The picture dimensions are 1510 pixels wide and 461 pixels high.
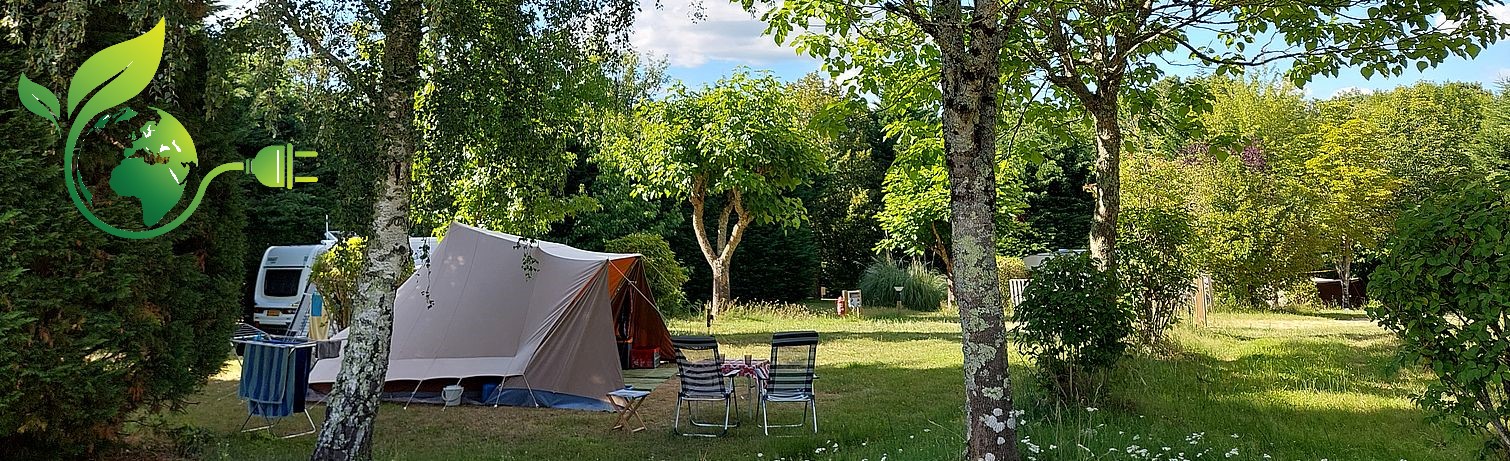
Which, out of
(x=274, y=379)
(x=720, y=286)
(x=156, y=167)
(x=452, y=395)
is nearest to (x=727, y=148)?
(x=720, y=286)

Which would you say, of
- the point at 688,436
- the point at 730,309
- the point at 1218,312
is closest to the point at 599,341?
the point at 688,436

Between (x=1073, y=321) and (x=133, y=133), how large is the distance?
549 cm

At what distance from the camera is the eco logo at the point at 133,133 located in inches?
201

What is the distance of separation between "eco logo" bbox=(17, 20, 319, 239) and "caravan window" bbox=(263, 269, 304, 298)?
9.20 metres

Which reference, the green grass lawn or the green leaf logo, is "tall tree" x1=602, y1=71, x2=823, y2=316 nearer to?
the green grass lawn

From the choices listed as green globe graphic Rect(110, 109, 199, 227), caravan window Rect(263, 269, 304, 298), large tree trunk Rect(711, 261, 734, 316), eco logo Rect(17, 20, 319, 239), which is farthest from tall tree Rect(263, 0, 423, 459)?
large tree trunk Rect(711, 261, 734, 316)

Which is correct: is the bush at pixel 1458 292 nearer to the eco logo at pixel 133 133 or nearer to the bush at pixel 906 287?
the eco logo at pixel 133 133

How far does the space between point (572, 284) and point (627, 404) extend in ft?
5.74

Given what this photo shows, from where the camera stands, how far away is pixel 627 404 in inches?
313

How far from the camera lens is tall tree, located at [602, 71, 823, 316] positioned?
52.3ft

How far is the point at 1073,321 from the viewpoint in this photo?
20.3ft

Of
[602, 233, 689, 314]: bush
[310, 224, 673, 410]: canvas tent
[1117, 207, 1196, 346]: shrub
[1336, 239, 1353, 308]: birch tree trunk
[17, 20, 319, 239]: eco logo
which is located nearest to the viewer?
[17, 20, 319, 239]: eco logo

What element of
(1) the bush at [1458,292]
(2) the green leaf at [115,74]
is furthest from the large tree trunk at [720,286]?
(1) the bush at [1458,292]

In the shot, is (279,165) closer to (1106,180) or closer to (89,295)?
(89,295)
